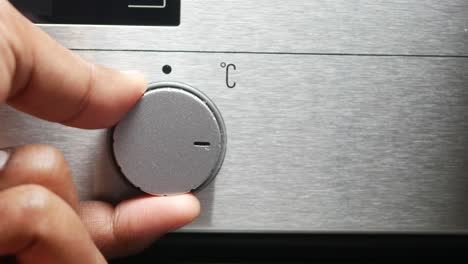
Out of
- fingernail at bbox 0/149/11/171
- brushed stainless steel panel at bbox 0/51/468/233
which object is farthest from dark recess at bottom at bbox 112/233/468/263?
fingernail at bbox 0/149/11/171

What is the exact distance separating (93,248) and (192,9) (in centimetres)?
17

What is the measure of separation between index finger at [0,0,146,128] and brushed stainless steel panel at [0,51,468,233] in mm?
29

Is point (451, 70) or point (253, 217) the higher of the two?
point (451, 70)

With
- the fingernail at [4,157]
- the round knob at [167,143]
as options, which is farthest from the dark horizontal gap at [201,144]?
the fingernail at [4,157]

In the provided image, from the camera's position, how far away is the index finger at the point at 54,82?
25cm

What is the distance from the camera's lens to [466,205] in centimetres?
35

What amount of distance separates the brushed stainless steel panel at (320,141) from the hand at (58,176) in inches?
1.0

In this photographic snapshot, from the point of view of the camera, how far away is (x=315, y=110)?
340mm

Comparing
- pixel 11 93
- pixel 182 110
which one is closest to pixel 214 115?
pixel 182 110

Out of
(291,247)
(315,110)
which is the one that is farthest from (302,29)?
(291,247)

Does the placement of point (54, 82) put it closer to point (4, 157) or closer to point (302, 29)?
point (4, 157)

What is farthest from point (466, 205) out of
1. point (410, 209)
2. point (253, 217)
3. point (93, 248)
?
point (93, 248)

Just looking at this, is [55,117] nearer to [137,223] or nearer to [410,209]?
[137,223]

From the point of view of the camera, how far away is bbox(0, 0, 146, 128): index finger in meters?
0.25
